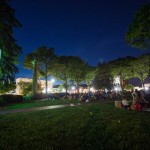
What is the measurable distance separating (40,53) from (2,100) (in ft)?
79.4

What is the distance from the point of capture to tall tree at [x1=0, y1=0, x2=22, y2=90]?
14719mm

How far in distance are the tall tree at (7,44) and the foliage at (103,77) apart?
37.3m

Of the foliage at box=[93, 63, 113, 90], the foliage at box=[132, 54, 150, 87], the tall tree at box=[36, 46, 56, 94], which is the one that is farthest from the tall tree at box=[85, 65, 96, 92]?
the foliage at box=[132, 54, 150, 87]

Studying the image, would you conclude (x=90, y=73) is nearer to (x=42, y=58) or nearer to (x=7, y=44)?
(x=42, y=58)

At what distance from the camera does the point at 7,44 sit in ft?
53.0

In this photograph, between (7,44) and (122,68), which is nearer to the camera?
(7,44)

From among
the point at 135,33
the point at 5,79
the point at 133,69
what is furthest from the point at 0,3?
the point at 133,69

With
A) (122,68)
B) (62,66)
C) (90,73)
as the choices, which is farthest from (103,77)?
(62,66)

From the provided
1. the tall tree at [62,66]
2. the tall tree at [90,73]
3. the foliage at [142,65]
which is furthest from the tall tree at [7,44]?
the foliage at [142,65]

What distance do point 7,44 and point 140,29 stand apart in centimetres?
1503

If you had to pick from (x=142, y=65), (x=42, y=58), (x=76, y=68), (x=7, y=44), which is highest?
(x=42, y=58)

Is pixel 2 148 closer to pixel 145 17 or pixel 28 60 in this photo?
pixel 145 17

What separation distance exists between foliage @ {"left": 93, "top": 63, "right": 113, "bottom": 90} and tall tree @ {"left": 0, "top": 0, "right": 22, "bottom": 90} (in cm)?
3733

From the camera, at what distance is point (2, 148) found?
4684 millimetres
